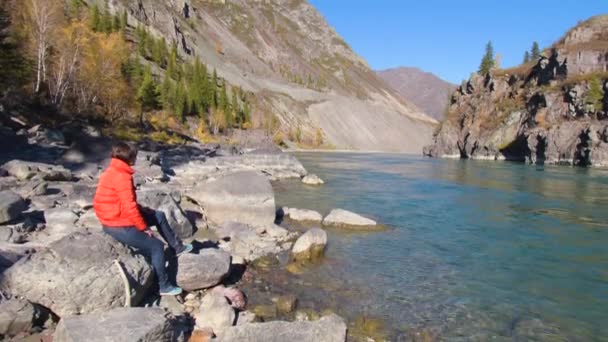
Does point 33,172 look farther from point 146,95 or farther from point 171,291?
point 146,95

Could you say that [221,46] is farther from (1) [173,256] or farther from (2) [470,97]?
(1) [173,256]

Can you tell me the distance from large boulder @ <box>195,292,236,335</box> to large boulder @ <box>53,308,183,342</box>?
1.24 metres

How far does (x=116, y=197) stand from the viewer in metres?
7.48

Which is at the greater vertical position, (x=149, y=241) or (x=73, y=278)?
(x=149, y=241)

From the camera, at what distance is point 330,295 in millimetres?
10766

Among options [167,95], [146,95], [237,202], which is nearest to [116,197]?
[237,202]

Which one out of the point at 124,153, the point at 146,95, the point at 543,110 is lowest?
the point at 124,153

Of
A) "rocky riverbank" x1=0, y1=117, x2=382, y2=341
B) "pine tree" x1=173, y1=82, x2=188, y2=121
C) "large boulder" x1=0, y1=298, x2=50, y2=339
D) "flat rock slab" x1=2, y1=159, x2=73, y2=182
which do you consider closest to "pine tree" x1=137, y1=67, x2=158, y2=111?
"pine tree" x1=173, y1=82, x2=188, y2=121

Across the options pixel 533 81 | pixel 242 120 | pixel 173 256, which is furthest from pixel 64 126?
pixel 533 81

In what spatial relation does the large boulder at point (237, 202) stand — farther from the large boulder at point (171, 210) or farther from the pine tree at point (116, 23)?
the pine tree at point (116, 23)

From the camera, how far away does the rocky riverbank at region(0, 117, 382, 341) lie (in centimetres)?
677

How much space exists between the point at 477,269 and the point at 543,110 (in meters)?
94.1

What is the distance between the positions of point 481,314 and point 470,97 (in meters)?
127

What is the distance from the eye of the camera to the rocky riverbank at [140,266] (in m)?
6.77
